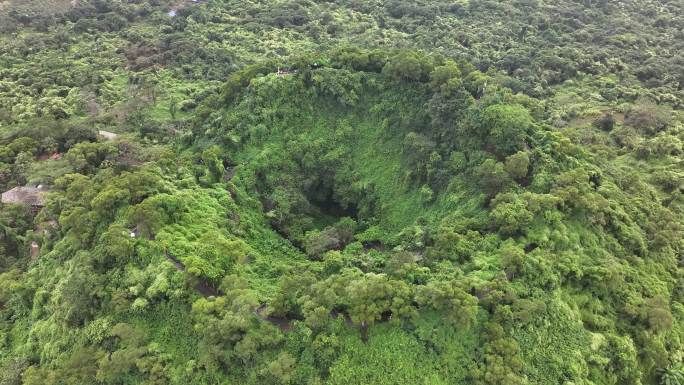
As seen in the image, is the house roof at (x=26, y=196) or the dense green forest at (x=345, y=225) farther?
the house roof at (x=26, y=196)

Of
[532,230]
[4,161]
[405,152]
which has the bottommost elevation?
[4,161]

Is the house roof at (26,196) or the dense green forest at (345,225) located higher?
the dense green forest at (345,225)

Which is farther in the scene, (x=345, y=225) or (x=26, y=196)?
(x=26, y=196)

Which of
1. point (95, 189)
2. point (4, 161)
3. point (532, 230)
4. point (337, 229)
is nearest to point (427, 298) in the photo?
point (532, 230)

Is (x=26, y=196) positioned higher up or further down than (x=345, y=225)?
further down

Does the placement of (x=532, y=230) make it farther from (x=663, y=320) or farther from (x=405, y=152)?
(x=405, y=152)
